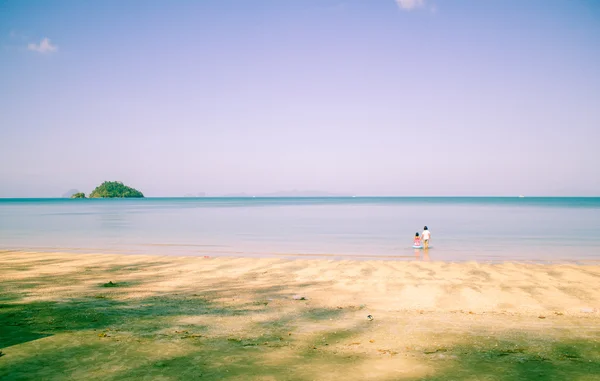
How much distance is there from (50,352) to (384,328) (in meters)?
5.58

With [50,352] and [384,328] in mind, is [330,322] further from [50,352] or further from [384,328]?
[50,352]

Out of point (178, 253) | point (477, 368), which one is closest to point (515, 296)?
point (477, 368)

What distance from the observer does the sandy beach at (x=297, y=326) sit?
564 cm

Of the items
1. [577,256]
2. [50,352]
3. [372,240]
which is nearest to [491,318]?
[50,352]

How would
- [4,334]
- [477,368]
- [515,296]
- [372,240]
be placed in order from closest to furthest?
[477,368]
[4,334]
[515,296]
[372,240]

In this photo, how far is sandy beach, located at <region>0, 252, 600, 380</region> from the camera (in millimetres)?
5645

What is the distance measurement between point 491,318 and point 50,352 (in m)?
8.20

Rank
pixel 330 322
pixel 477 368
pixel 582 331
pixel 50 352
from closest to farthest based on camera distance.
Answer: pixel 477 368 < pixel 50 352 < pixel 582 331 < pixel 330 322

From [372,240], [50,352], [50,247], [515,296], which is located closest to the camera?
[50,352]

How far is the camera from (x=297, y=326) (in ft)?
26.3

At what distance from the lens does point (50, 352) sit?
6.16 m

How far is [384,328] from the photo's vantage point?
7848 millimetres

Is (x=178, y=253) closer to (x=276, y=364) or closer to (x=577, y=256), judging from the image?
(x=276, y=364)

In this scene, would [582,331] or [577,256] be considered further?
[577,256]
